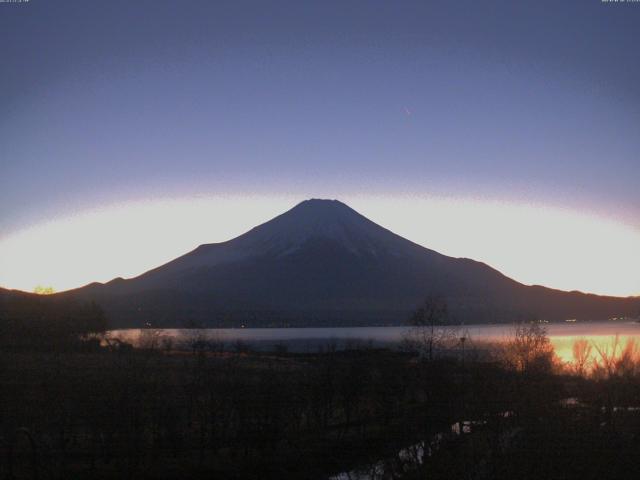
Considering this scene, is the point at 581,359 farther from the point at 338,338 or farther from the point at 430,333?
the point at 338,338

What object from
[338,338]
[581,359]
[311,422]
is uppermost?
[338,338]

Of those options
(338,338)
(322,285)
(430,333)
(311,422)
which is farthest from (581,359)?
(322,285)

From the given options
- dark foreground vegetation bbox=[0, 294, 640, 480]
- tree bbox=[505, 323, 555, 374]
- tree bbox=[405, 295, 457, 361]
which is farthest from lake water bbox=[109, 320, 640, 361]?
dark foreground vegetation bbox=[0, 294, 640, 480]

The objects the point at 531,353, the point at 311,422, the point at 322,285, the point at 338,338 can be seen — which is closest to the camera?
the point at 311,422

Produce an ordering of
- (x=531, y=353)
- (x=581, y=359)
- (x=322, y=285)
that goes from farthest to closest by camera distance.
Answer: (x=322, y=285)
(x=581, y=359)
(x=531, y=353)

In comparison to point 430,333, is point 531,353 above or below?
below

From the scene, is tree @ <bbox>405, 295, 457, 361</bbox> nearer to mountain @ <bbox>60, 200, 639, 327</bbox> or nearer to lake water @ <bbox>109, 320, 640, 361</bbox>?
lake water @ <bbox>109, 320, 640, 361</bbox>
